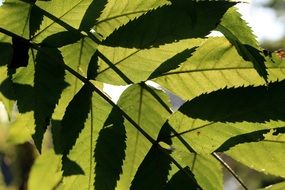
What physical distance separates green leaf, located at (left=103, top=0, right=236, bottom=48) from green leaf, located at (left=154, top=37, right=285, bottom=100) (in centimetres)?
11

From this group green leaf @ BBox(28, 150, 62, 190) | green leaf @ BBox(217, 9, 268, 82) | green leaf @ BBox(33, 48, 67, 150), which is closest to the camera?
green leaf @ BBox(217, 9, 268, 82)

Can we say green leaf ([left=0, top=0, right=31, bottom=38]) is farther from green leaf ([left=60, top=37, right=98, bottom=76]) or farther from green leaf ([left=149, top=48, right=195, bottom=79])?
green leaf ([left=149, top=48, right=195, bottom=79])

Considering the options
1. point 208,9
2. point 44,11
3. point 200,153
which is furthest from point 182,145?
point 44,11

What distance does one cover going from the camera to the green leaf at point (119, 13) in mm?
939

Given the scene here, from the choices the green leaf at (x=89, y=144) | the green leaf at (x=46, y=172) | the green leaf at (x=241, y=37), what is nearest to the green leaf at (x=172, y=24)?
the green leaf at (x=241, y=37)

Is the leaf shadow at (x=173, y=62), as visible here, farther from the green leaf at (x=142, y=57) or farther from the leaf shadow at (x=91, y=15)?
the leaf shadow at (x=91, y=15)

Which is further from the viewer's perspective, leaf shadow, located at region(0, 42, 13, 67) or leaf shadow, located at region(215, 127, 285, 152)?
leaf shadow, located at region(0, 42, 13, 67)

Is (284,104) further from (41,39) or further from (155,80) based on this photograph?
(41,39)

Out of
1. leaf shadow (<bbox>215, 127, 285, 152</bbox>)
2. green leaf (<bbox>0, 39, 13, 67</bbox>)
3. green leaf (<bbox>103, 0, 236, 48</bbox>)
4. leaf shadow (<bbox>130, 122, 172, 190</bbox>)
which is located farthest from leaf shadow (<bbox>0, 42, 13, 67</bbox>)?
leaf shadow (<bbox>215, 127, 285, 152</bbox>)

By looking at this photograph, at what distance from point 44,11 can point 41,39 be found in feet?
0.18

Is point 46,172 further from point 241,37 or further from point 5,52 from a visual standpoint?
point 241,37

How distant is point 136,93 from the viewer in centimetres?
102

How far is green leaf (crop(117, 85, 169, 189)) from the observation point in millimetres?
1003

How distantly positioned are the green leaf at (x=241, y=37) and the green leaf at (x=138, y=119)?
0.67 feet
